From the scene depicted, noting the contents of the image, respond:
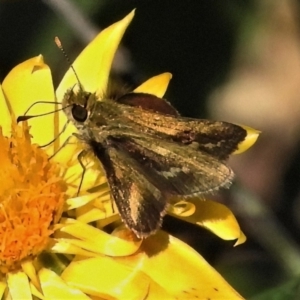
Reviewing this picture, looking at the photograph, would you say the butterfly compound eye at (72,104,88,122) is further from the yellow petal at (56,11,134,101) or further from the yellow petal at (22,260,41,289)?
the yellow petal at (22,260,41,289)

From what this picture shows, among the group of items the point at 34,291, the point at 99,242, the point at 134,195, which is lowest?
the point at 34,291

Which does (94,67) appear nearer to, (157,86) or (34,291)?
(157,86)

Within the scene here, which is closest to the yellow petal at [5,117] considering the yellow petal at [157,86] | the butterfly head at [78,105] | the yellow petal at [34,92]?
the yellow petal at [34,92]

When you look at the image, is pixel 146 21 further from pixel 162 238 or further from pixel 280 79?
pixel 162 238

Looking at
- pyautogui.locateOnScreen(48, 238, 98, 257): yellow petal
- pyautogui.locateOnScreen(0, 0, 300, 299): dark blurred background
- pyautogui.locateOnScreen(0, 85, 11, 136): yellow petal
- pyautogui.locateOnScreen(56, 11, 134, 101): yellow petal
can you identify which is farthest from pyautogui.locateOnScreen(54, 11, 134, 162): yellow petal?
pyautogui.locateOnScreen(0, 0, 300, 299): dark blurred background

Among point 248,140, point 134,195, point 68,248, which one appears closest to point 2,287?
point 68,248

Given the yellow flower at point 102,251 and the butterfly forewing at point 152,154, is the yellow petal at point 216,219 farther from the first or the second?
the butterfly forewing at point 152,154

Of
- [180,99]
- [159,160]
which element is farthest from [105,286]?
[180,99]
